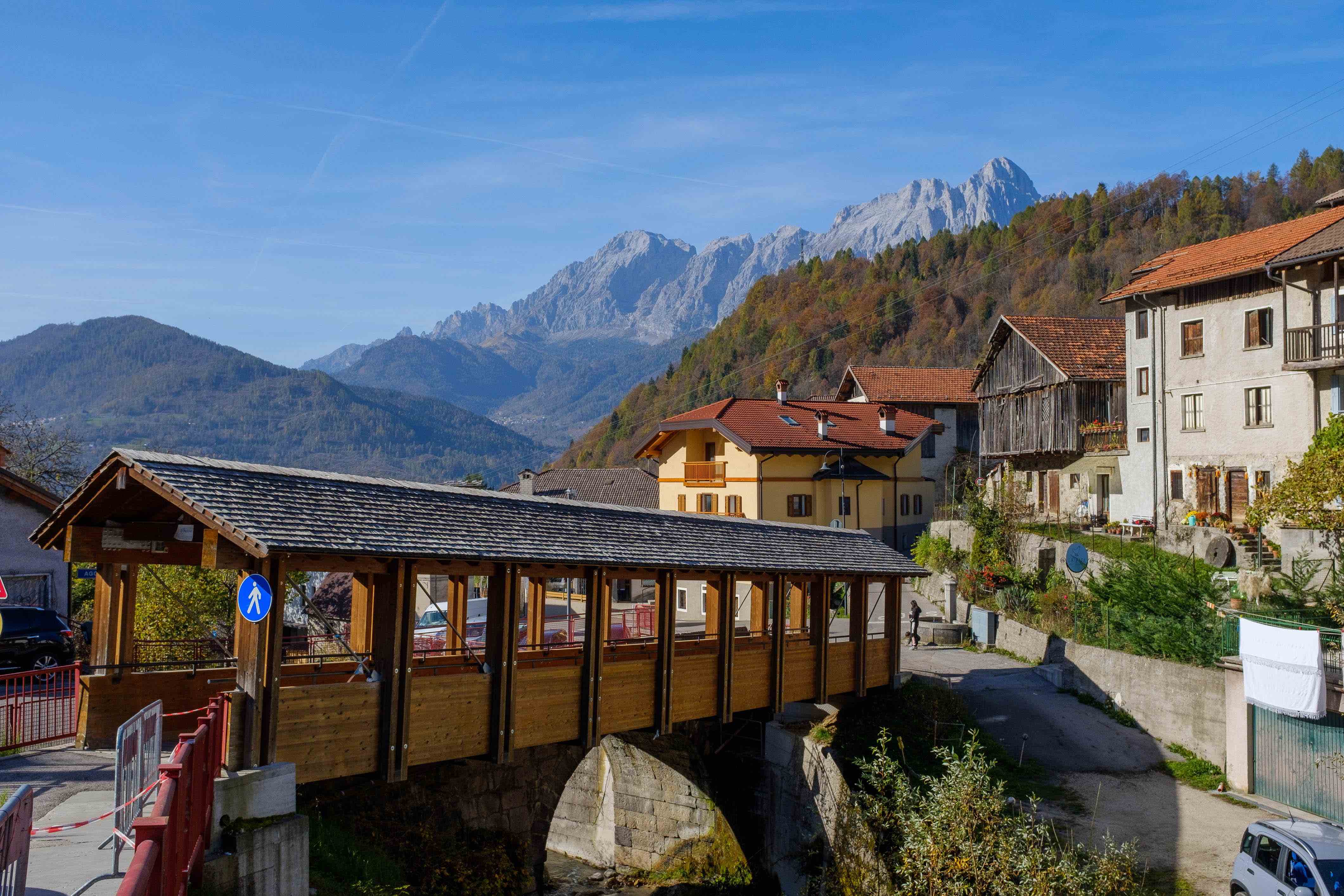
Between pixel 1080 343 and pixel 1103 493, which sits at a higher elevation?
pixel 1080 343

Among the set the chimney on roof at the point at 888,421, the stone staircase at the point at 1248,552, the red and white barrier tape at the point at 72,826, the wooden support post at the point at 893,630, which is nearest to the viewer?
the red and white barrier tape at the point at 72,826

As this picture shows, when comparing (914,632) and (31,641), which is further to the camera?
(914,632)

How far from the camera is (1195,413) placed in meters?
36.9

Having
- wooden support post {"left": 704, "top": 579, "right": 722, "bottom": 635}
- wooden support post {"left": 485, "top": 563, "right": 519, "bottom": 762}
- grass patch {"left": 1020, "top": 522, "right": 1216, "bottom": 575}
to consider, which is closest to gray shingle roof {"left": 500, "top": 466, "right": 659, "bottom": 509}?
grass patch {"left": 1020, "top": 522, "right": 1216, "bottom": 575}

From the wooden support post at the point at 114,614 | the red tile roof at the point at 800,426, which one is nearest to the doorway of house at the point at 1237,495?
the red tile roof at the point at 800,426

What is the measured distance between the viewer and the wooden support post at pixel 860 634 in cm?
2359

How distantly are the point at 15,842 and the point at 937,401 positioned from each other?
→ 5593 cm

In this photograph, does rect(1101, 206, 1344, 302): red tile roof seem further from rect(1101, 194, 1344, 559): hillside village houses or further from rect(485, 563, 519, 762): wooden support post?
rect(485, 563, 519, 762): wooden support post

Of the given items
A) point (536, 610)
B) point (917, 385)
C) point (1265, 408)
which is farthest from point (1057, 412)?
point (536, 610)

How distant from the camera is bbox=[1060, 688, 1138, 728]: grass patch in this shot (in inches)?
1011

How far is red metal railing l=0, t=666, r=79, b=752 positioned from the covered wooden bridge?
1.13 meters

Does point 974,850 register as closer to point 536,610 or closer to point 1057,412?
point 536,610

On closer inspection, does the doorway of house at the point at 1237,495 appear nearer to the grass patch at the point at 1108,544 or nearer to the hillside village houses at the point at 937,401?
the grass patch at the point at 1108,544

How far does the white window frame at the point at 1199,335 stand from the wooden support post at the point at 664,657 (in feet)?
84.9
